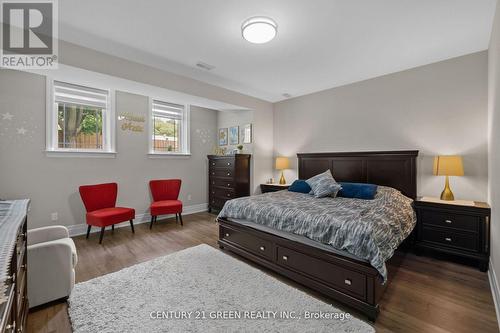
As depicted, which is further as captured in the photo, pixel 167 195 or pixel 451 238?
pixel 167 195

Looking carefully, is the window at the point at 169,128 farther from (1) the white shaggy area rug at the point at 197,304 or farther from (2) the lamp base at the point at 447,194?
(2) the lamp base at the point at 447,194

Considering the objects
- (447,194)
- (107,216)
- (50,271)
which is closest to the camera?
(50,271)

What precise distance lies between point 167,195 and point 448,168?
4.78 metres

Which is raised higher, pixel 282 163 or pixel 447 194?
pixel 282 163

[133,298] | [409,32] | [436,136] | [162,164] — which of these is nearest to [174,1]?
[409,32]

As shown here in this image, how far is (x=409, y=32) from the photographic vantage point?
106 inches

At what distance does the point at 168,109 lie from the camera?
17.1ft

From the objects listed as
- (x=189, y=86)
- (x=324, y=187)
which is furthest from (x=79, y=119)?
(x=324, y=187)

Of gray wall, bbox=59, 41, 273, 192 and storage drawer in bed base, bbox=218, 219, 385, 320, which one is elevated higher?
gray wall, bbox=59, 41, 273, 192

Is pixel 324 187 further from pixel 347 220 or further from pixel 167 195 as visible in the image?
pixel 167 195

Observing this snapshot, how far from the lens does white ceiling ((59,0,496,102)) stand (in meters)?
2.29

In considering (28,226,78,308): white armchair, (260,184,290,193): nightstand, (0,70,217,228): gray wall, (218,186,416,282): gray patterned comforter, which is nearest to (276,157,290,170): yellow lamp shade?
(260,184,290,193): nightstand

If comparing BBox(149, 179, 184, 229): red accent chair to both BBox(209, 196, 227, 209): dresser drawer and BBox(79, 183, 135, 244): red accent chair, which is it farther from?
BBox(209, 196, 227, 209): dresser drawer

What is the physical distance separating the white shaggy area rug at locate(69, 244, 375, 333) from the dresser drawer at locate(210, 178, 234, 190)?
2474 mm
